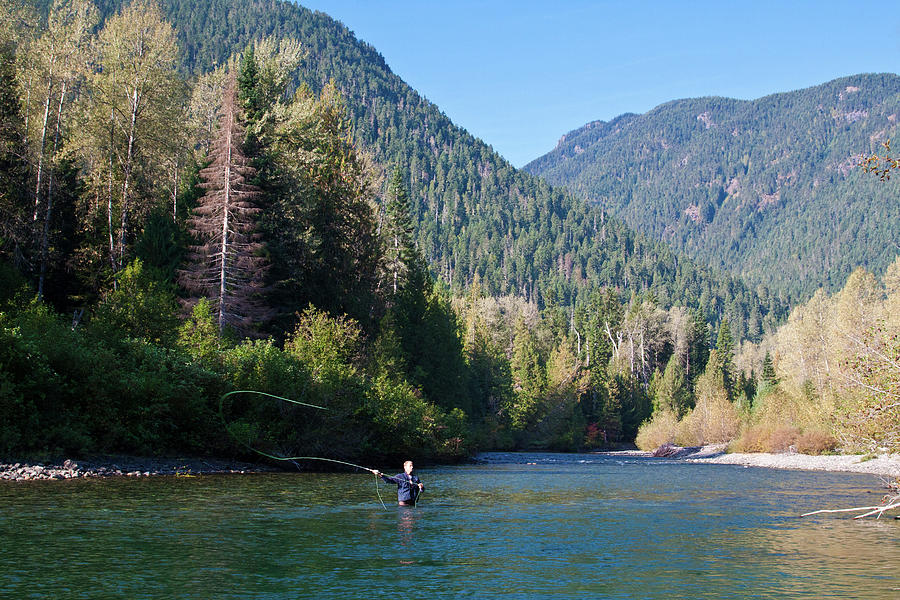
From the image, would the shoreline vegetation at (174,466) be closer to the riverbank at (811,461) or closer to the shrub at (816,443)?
the riverbank at (811,461)

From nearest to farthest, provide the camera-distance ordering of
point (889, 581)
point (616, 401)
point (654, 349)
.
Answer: point (889, 581)
point (616, 401)
point (654, 349)

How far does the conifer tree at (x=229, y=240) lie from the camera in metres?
48.0

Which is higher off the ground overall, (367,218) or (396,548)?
(367,218)

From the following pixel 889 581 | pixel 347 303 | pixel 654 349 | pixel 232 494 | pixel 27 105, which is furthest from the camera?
pixel 654 349

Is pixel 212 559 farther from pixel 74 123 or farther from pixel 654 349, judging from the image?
pixel 654 349

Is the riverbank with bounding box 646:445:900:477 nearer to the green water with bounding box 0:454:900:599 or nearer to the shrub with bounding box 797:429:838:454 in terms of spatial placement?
the shrub with bounding box 797:429:838:454

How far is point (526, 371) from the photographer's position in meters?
105

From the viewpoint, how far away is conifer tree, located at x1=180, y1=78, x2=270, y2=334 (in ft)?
157

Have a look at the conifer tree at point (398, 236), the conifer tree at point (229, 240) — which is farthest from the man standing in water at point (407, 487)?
the conifer tree at point (398, 236)

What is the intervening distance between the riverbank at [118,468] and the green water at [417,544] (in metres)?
1.68

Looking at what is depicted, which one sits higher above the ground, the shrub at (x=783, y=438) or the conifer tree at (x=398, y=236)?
the conifer tree at (x=398, y=236)

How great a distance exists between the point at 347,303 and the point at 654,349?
10138 cm

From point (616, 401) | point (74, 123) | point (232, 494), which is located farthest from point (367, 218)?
point (616, 401)

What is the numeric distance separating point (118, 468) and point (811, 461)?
2066 inches
